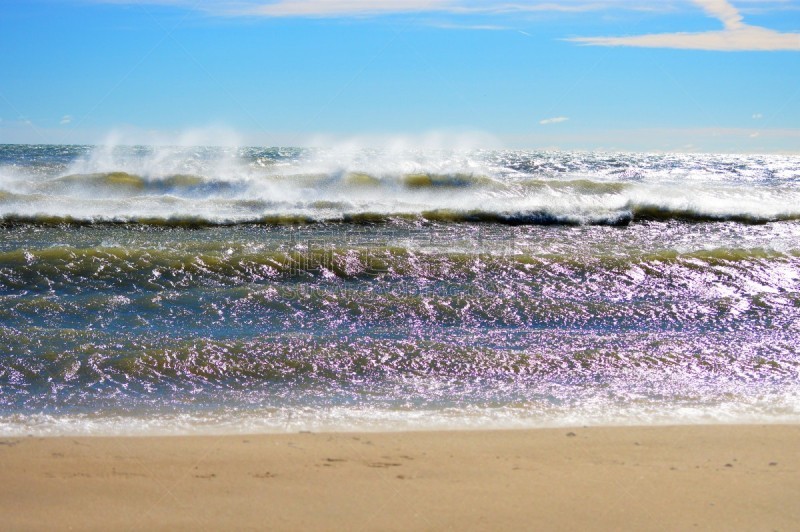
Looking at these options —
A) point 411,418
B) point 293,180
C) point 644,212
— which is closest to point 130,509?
point 411,418

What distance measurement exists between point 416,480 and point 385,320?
2.75 metres

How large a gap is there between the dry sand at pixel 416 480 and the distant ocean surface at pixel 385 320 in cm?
24

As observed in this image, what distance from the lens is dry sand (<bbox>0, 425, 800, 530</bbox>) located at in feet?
9.05

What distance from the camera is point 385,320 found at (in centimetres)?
577

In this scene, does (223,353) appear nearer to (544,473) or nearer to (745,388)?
(544,473)

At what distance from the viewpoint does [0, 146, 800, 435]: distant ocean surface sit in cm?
398

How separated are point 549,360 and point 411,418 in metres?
1.37

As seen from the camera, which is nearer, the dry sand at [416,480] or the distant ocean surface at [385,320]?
the dry sand at [416,480]

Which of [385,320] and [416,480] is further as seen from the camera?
[385,320]

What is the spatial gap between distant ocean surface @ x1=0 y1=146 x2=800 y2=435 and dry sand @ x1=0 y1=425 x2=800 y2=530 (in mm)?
241

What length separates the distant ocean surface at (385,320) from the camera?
13.1ft

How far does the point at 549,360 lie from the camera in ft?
15.7

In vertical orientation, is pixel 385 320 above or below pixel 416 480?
below

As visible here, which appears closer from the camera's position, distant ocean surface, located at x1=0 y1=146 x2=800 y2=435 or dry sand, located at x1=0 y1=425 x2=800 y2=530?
dry sand, located at x1=0 y1=425 x2=800 y2=530
